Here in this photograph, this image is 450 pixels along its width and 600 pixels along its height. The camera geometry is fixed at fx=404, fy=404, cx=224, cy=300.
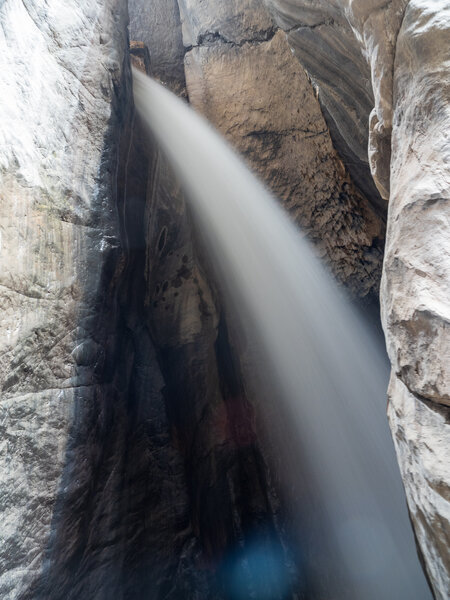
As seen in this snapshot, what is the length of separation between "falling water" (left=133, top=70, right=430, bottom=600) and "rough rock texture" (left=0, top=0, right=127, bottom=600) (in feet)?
4.43

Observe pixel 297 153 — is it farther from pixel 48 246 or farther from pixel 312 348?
pixel 48 246

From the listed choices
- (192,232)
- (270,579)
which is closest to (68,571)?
(270,579)

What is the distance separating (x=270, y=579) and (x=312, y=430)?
4.83 ft

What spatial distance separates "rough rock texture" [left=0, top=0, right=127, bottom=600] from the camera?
92.0 inches

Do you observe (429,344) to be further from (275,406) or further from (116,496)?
(275,406)

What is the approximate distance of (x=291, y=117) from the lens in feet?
15.6

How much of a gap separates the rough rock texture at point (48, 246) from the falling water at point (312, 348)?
4.43 feet

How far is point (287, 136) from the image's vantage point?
4762 millimetres

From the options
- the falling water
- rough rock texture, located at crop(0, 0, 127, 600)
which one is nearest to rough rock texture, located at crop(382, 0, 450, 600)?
rough rock texture, located at crop(0, 0, 127, 600)

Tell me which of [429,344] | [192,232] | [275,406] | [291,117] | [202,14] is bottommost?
[275,406]

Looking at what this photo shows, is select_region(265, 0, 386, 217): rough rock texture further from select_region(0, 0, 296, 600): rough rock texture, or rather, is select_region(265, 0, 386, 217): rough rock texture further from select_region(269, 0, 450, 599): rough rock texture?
select_region(0, 0, 296, 600): rough rock texture

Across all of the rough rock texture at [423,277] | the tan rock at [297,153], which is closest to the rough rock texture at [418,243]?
the rough rock texture at [423,277]

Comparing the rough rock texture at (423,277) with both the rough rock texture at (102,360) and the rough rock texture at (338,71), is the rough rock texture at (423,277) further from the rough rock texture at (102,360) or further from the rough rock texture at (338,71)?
the rough rock texture at (102,360)

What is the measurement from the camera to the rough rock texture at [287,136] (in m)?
4.65
